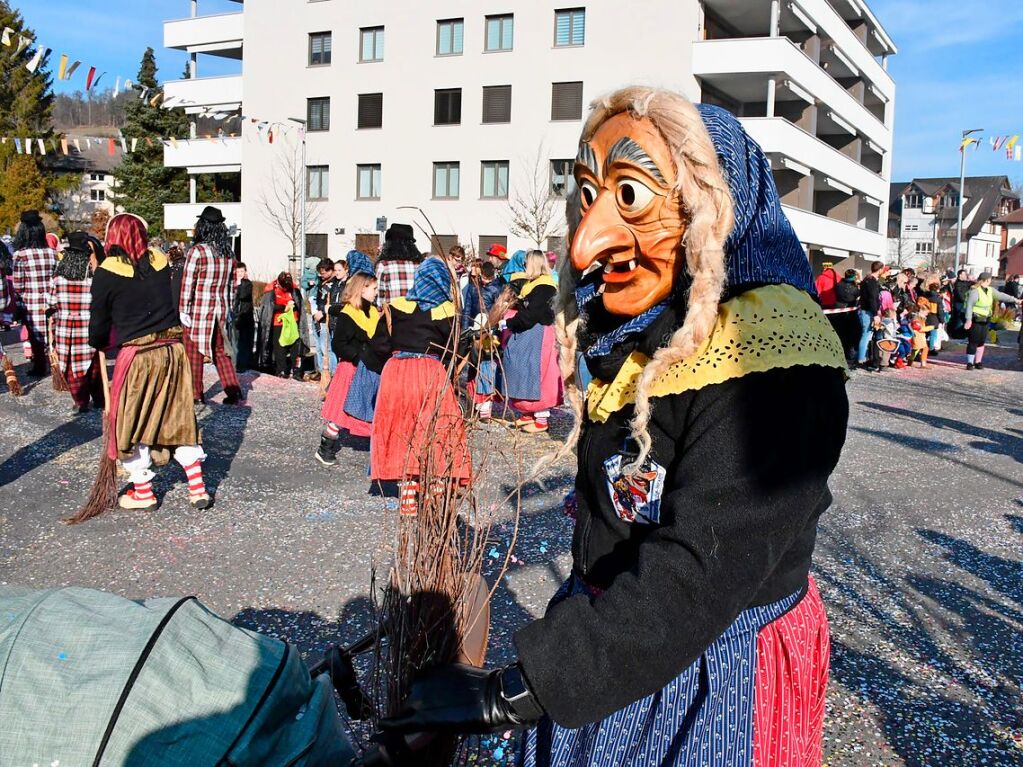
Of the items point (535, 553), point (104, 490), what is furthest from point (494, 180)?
point (535, 553)

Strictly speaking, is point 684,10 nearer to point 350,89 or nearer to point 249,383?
point 350,89

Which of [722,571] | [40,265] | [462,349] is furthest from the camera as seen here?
[40,265]

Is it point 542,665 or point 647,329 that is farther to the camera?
point 647,329

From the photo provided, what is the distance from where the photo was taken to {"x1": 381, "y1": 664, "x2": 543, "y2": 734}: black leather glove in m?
1.34

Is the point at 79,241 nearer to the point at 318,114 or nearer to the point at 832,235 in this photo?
the point at 318,114

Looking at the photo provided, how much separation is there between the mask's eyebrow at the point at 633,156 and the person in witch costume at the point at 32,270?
32.4ft

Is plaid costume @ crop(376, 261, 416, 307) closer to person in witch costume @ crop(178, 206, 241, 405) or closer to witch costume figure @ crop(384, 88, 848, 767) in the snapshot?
person in witch costume @ crop(178, 206, 241, 405)

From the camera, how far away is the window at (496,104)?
2948cm

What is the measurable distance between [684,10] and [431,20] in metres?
8.96

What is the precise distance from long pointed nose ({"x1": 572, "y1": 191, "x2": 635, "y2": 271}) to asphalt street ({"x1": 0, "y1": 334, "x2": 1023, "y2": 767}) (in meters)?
0.72

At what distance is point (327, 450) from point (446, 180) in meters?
24.8

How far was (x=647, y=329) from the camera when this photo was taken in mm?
1535

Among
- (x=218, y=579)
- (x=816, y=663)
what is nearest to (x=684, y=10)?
(x=218, y=579)

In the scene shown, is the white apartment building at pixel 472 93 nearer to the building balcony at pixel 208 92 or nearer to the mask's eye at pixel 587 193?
the building balcony at pixel 208 92
